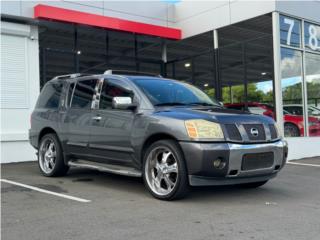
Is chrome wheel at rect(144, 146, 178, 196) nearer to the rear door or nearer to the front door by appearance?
the front door

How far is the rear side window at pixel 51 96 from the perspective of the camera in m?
8.16

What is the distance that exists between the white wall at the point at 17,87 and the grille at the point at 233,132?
7173 mm

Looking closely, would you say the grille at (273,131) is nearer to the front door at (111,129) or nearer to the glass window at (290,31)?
the front door at (111,129)

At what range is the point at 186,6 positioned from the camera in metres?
14.4

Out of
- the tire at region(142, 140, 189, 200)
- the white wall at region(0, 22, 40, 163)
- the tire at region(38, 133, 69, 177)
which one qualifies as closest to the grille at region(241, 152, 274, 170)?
the tire at region(142, 140, 189, 200)

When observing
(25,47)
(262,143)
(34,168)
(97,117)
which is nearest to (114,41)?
(25,47)

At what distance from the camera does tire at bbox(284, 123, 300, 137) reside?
39.2 feet

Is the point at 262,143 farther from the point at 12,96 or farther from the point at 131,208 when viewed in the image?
the point at 12,96

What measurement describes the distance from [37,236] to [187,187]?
219 centimetres

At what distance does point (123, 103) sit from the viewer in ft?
20.4

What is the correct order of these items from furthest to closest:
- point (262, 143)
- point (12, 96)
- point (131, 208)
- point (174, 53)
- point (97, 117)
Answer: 1. point (174, 53)
2. point (12, 96)
3. point (97, 117)
4. point (262, 143)
5. point (131, 208)

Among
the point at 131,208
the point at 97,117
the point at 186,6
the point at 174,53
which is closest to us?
the point at 131,208

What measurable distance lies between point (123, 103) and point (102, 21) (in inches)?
277

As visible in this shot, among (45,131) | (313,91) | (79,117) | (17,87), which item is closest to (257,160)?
A: (79,117)
